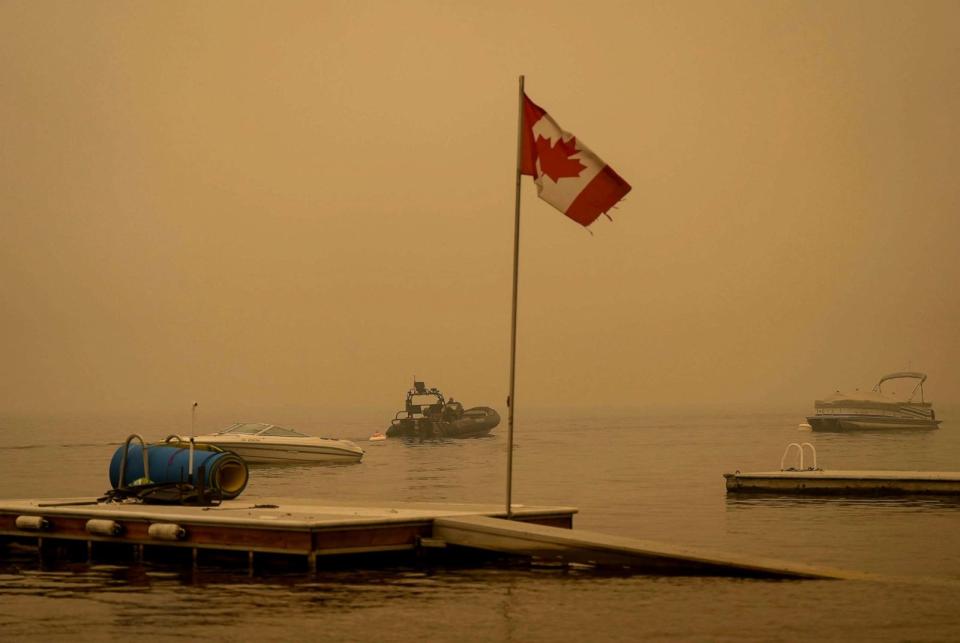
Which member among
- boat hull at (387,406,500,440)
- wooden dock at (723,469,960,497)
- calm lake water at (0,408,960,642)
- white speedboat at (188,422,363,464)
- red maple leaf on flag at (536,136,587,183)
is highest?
red maple leaf on flag at (536,136,587,183)

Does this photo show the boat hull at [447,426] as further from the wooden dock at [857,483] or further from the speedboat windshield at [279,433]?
the wooden dock at [857,483]

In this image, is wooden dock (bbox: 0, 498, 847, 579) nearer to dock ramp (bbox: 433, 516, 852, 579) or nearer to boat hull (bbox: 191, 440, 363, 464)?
dock ramp (bbox: 433, 516, 852, 579)

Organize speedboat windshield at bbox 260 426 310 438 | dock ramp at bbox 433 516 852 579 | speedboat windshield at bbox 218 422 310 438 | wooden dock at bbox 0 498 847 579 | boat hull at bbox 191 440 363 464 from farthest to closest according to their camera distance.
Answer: speedboat windshield at bbox 260 426 310 438 → speedboat windshield at bbox 218 422 310 438 → boat hull at bbox 191 440 363 464 → wooden dock at bbox 0 498 847 579 → dock ramp at bbox 433 516 852 579

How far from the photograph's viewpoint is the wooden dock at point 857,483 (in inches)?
1935

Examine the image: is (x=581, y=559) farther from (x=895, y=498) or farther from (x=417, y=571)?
(x=895, y=498)

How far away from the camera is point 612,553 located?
24141 millimetres

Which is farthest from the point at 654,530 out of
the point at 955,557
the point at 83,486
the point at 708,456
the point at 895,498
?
the point at 708,456

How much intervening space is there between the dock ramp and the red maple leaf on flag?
254 inches

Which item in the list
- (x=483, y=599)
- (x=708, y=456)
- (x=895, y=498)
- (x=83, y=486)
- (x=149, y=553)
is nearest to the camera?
(x=483, y=599)

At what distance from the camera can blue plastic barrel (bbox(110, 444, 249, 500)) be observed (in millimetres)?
29812

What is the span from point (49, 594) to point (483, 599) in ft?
25.6

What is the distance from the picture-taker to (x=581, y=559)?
2438 centimetres

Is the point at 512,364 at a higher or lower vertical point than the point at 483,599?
higher

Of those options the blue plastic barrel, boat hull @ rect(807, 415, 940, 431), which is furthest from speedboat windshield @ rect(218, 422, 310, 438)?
boat hull @ rect(807, 415, 940, 431)
